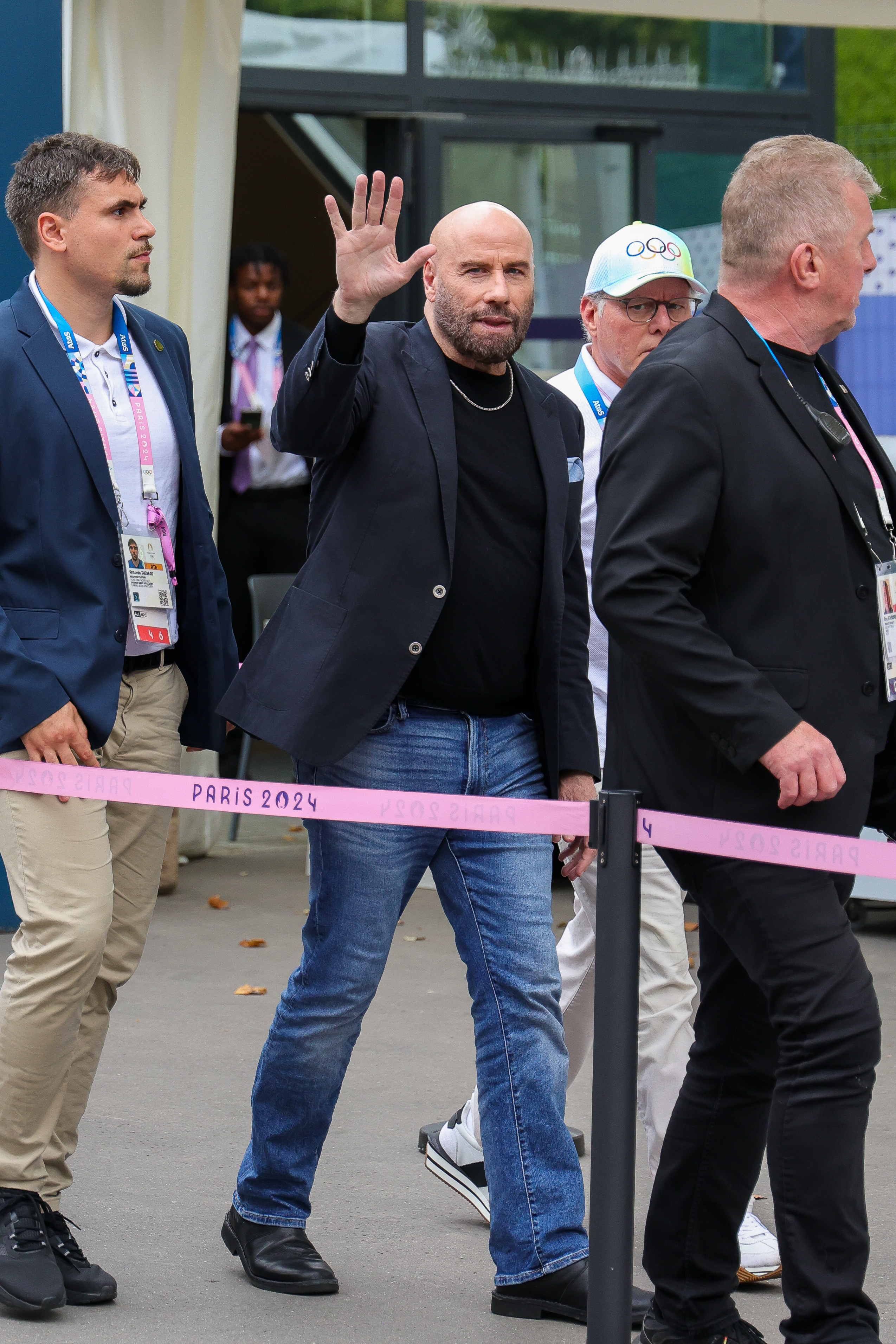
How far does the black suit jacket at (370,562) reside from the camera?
342 centimetres

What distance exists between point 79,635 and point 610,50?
253 inches

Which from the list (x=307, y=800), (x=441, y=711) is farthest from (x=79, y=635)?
(x=441, y=711)

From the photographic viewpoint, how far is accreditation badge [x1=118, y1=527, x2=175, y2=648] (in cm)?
359

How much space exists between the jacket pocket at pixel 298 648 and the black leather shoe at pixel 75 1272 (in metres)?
1.10

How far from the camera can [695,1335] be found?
10.3 ft

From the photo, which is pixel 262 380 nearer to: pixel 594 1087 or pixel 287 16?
pixel 287 16

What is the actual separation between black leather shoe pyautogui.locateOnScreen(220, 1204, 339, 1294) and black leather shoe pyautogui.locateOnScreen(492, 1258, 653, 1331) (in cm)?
36

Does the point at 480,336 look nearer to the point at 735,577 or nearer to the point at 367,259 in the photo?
the point at 367,259

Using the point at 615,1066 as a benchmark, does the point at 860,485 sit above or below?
above

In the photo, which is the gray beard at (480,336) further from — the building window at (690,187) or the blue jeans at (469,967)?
the building window at (690,187)

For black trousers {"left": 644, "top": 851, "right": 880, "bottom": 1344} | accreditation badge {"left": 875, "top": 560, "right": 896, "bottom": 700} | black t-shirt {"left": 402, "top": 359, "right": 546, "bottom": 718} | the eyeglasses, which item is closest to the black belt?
black t-shirt {"left": 402, "top": 359, "right": 546, "bottom": 718}

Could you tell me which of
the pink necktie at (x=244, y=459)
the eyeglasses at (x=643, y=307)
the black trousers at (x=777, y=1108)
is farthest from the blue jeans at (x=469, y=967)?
the pink necktie at (x=244, y=459)

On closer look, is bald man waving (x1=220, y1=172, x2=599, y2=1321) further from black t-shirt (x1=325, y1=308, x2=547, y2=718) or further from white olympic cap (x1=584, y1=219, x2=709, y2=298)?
white olympic cap (x1=584, y1=219, x2=709, y2=298)

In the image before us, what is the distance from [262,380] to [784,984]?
259 inches
